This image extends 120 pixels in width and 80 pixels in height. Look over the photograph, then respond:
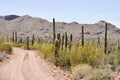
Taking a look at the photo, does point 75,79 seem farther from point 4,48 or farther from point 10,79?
point 4,48

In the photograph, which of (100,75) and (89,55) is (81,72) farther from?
(89,55)

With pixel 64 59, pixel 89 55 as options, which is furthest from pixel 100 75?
pixel 64 59

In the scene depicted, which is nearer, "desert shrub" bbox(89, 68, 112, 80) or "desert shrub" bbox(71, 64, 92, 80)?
"desert shrub" bbox(89, 68, 112, 80)

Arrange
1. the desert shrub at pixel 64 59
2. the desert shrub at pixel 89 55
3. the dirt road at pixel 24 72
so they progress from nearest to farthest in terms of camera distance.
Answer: the dirt road at pixel 24 72
the desert shrub at pixel 89 55
the desert shrub at pixel 64 59

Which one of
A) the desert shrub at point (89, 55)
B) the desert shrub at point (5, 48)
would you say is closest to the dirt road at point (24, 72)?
the desert shrub at point (89, 55)

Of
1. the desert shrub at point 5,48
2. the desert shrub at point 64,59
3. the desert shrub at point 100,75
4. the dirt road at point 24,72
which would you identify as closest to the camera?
the desert shrub at point 100,75

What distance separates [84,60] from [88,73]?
234 inches

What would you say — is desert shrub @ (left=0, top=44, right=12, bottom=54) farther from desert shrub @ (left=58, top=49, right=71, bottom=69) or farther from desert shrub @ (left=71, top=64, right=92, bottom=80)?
desert shrub @ (left=71, top=64, right=92, bottom=80)

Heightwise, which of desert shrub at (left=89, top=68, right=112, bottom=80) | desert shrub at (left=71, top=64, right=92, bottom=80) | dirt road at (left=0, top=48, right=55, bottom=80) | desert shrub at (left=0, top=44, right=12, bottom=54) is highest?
desert shrub at (left=89, top=68, right=112, bottom=80)

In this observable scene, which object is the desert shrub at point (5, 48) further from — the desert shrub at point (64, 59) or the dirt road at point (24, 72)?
the desert shrub at point (64, 59)

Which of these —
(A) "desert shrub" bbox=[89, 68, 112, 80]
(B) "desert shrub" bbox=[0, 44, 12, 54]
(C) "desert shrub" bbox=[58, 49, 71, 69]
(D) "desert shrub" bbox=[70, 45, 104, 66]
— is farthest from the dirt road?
(B) "desert shrub" bbox=[0, 44, 12, 54]

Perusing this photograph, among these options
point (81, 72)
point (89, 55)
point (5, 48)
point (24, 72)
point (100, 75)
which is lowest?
point (5, 48)

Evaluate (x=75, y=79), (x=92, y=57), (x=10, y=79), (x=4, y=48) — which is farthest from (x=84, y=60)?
(x=4, y=48)

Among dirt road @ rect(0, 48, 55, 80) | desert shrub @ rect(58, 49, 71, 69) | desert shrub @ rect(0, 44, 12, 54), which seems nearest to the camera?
dirt road @ rect(0, 48, 55, 80)
